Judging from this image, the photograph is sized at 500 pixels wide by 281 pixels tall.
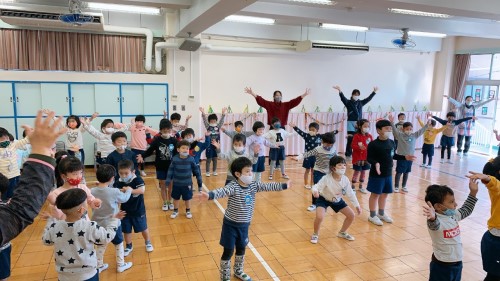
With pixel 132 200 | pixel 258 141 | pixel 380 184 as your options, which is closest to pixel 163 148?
pixel 132 200

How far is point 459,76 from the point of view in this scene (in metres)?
12.1

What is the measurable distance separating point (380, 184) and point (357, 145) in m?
1.39

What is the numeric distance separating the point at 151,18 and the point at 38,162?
8.27 metres

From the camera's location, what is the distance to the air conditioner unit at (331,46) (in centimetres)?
969

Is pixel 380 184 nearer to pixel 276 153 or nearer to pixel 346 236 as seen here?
pixel 346 236

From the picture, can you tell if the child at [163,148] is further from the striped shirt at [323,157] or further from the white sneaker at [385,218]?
the white sneaker at [385,218]

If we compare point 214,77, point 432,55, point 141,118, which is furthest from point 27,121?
point 432,55

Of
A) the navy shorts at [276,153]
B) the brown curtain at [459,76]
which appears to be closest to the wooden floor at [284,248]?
the navy shorts at [276,153]

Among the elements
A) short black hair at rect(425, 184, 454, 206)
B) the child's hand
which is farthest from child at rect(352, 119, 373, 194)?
the child's hand

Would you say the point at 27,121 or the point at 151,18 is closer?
the point at 27,121

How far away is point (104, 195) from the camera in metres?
3.53

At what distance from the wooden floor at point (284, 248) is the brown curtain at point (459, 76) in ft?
22.6

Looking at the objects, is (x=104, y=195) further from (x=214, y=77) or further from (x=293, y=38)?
(x=293, y=38)

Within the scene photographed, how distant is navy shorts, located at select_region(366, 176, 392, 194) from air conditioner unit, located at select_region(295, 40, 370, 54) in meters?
5.37
